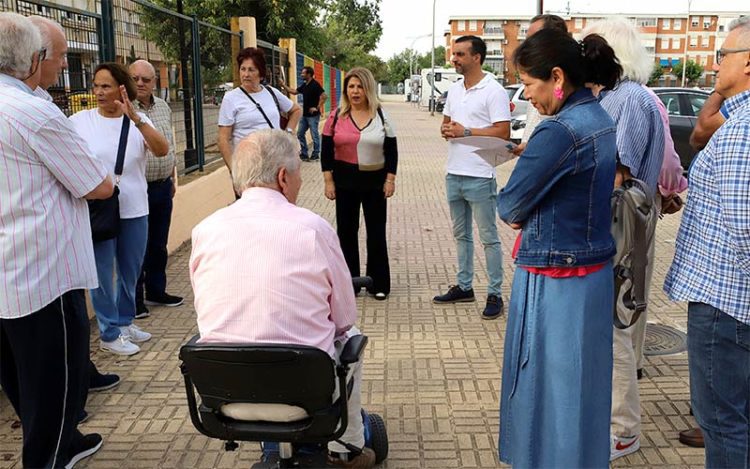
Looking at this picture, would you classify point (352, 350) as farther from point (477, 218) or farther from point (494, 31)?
point (494, 31)

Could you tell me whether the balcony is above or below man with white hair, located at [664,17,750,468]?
above

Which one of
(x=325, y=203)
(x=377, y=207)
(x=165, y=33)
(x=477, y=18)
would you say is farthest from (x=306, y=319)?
(x=477, y=18)

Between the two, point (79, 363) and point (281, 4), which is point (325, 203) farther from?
point (281, 4)

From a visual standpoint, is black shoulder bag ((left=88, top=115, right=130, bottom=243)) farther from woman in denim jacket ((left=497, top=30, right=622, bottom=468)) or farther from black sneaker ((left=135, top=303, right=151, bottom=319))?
woman in denim jacket ((left=497, top=30, right=622, bottom=468))

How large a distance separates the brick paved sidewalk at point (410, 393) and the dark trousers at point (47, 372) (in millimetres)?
416

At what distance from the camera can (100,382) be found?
4.08 m

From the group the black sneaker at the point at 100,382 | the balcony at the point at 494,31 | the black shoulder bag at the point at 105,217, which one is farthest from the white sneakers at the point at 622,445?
the balcony at the point at 494,31

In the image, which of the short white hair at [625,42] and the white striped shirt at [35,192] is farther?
the short white hair at [625,42]

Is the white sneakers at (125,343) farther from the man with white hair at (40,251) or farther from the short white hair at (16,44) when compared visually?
the short white hair at (16,44)

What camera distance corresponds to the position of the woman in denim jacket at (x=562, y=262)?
2479 millimetres

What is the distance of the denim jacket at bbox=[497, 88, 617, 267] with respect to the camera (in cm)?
244

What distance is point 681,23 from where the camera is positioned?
108 metres

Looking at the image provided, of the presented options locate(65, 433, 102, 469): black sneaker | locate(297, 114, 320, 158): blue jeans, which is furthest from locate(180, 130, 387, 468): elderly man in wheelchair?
locate(297, 114, 320, 158): blue jeans

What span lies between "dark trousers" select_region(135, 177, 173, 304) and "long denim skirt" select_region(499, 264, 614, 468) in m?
3.50
